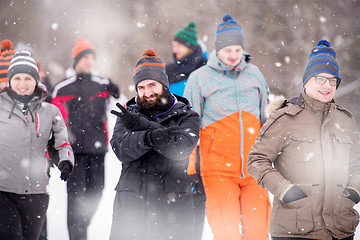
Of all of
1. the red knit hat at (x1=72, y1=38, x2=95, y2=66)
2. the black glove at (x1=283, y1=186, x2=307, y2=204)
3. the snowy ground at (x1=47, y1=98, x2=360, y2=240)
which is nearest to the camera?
the black glove at (x1=283, y1=186, x2=307, y2=204)

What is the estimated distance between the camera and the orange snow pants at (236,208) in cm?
470

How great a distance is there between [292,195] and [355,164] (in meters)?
0.58

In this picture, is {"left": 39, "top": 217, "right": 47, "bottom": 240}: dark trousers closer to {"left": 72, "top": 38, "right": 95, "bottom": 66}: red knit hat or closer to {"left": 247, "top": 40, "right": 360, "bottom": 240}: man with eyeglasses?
{"left": 72, "top": 38, "right": 95, "bottom": 66}: red knit hat

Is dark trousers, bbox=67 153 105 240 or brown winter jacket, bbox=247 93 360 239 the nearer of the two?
brown winter jacket, bbox=247 93 360 239

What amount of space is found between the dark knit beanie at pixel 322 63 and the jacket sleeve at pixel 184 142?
90 cm

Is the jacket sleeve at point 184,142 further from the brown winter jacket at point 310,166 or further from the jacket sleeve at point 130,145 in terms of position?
the brown winter jacket at point 310,166

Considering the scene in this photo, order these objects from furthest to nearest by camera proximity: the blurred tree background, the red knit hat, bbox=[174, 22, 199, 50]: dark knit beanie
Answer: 1. the blurred tree background
2. the red knit hat
3. bbox=[174, 22, 199, 50]: dark knit beanie

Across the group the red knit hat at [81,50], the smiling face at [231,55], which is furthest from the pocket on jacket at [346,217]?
the red knit hat at [81,50]

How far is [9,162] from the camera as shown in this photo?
4.43 m

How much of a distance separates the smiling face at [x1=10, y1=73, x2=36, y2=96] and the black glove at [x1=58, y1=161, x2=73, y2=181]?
0.71 m

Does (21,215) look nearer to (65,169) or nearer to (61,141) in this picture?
(65,169)

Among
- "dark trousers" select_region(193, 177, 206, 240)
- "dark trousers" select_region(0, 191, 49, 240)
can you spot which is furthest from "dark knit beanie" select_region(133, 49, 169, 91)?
"dark trousers" select_region(0, 191, 49, 240)

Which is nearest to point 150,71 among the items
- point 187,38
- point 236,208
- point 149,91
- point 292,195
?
point 149,91

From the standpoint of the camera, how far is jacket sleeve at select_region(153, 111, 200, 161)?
3.87 metres
